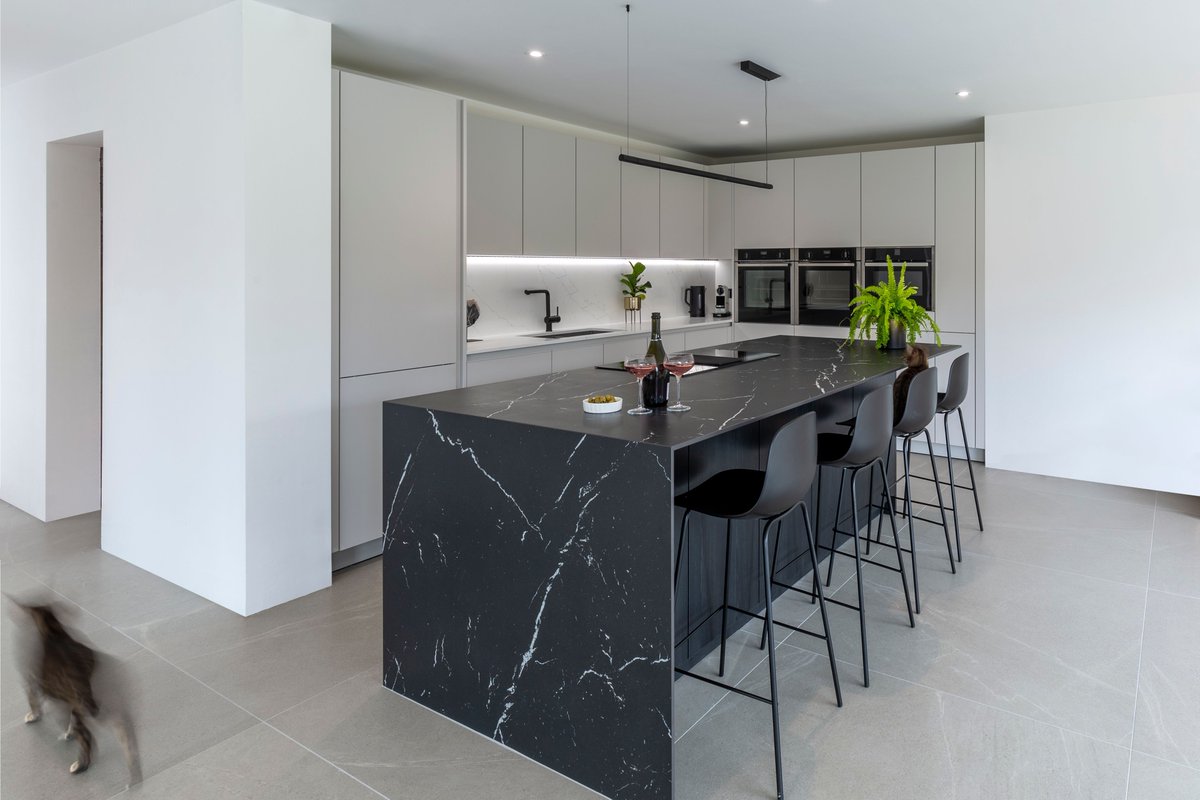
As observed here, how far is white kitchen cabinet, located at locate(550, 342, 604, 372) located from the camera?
5.17 meters

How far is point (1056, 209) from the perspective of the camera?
538cm

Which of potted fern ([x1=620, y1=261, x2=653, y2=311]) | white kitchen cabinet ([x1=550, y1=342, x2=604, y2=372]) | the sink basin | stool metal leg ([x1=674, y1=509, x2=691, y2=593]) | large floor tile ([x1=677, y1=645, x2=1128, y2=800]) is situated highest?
potted fern ([x1=620, y1=261, x2=653, y2=311])

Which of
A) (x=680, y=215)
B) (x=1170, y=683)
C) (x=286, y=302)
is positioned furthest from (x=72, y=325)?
(x=1170, y=683)

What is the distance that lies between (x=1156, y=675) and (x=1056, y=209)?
361 cm

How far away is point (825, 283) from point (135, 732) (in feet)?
18.3

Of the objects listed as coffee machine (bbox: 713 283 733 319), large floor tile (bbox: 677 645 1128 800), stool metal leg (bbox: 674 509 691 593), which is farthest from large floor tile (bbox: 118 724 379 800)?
coffee machine (bbox: 713 283 733 319)

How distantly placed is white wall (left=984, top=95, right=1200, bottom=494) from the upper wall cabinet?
3.32ft

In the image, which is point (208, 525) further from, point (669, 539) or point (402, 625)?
point (669, 539)

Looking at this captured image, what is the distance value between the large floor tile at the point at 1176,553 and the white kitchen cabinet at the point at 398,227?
12.2 ft

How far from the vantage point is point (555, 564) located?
2.27 metres

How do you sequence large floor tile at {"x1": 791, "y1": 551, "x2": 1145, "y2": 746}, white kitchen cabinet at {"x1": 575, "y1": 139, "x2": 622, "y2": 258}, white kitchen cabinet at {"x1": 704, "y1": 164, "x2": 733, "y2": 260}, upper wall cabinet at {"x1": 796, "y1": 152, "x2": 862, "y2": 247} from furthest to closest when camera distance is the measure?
white kitchen cabinet at {"x1": 704, "y1": 164, "x2": 733, "y2": 260}
upper wall cabinet at {"x1": 796, "y1": 152, "x2": 862, "y2": 247}
white kitchen cabinet at {"x1": 575, "y1": 139, "x2": 622, "y2": 258}
large floor tile at {"x1": 791, "y1": 551, "x2": 1145, "y2": 746}

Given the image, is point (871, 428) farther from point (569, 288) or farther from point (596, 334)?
point (569, 288)

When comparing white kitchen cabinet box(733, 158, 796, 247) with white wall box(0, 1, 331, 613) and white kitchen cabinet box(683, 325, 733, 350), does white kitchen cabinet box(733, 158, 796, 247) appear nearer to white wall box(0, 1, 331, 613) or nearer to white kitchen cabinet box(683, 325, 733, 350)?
white kitchen cabinet box(683, 325, 733, 350)

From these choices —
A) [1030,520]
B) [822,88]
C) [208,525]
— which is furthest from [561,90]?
[1030,520]
